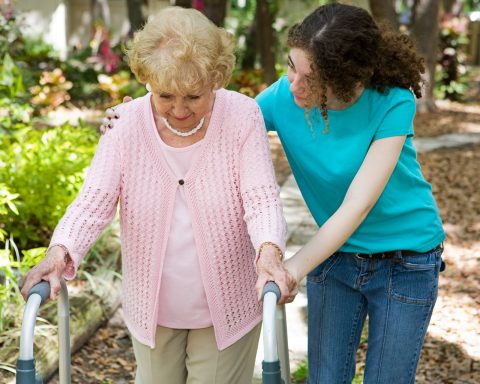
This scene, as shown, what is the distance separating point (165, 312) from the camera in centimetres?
250

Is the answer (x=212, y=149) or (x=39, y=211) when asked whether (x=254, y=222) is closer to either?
(x=212, y=149)

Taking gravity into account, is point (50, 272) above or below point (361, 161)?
below

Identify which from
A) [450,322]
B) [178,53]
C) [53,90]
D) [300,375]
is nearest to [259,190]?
[178,53]

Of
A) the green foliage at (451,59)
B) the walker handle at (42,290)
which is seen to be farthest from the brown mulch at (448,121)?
the walker handle at (42,290)

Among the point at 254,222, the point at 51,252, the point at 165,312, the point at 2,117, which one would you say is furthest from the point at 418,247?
the point at 2,117

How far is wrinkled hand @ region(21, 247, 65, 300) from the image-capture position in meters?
2.09

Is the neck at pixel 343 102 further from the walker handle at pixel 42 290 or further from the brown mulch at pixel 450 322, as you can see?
the brown mulch at pixel 450 322

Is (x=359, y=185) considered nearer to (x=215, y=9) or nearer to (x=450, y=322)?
(x=450, y=322)

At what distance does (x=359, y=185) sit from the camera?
2324 millimetres

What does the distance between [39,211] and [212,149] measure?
2.82m

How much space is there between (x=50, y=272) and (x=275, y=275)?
60 centimetres

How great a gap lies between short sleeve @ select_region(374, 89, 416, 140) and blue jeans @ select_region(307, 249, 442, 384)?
0.42 metres

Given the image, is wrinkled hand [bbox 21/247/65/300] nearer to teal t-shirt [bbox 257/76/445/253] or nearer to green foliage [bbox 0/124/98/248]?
teal t-shirt [bbox 257/76/445/253]

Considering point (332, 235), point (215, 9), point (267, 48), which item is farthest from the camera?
point (267, 48)
